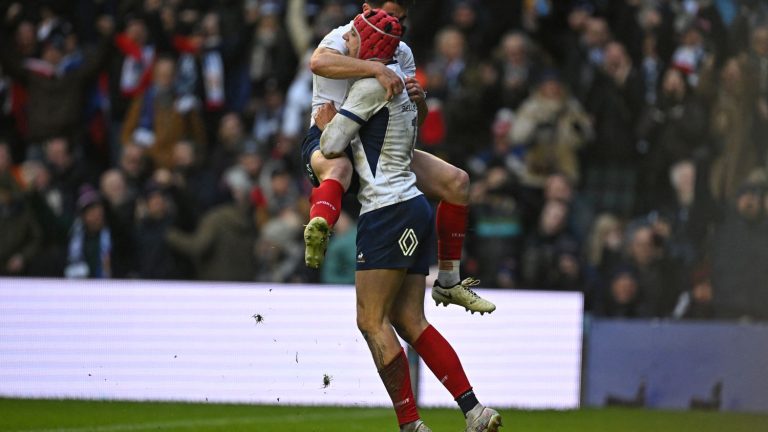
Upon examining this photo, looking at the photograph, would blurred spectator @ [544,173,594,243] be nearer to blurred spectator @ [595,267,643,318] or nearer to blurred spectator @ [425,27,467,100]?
blurred spectator @ [595,267,643,318]

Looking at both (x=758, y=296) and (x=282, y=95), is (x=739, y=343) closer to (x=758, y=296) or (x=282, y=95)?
(x=758, y=296)

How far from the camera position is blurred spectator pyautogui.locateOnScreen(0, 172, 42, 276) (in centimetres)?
1425

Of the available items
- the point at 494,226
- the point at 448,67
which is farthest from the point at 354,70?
the point at 448,67

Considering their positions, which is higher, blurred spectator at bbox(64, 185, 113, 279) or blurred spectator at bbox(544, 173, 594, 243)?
blurred spectator at bbox(544, 173, 594, 243)

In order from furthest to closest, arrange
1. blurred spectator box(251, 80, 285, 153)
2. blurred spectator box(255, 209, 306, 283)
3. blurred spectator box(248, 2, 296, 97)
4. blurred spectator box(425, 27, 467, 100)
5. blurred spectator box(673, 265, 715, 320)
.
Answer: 1. blurred spectator box(248, 2, 296, 97)
2. blurred spectator box(251, 80, 285, 153)
3. blurred spectator box(425, 27, 467, 100)
4. blurred spectator box(255, 209, 306, 283)
5. blurred spectator box(673, 265, 715, 320)

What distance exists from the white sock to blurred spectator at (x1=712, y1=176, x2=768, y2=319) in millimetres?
6441

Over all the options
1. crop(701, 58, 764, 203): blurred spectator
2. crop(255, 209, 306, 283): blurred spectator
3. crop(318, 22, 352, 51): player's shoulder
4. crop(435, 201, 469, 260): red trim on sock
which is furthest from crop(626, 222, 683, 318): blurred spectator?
crop(318, 22, 352, 51): player's shoulder

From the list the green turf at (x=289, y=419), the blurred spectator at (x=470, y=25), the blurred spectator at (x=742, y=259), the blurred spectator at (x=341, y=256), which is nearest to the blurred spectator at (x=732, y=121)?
the blurred spectator at (x=742, y=259)

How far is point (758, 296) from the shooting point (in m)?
13.3

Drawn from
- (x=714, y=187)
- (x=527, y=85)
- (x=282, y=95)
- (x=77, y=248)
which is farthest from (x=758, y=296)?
(x=77, y=248)

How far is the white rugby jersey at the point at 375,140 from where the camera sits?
673 cm

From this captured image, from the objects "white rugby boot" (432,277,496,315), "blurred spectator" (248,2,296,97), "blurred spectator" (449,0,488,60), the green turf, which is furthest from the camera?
"blurred spectator" (248,2,296,97)

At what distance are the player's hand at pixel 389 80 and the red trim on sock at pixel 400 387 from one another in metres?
1.29

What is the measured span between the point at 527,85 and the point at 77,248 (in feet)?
16.3
